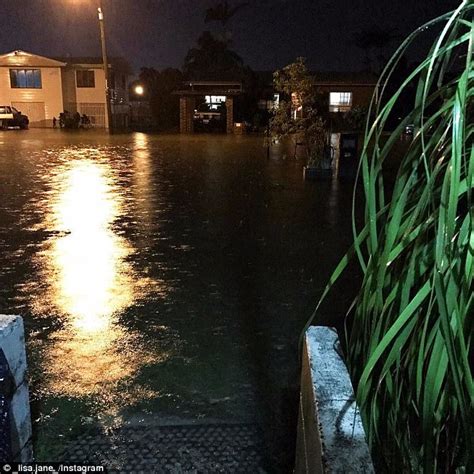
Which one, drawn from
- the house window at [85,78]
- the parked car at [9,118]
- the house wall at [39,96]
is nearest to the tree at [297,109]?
the parked car at [9,118]

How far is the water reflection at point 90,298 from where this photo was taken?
3.22 m

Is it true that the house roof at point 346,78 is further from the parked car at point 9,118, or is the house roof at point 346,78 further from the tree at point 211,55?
the parked car at point 9,118

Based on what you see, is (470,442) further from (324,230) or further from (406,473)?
(324,230)

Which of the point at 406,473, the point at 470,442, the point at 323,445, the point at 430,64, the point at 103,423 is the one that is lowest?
the point at 103,423

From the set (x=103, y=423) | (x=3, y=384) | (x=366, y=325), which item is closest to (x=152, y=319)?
(x=103, y=423)

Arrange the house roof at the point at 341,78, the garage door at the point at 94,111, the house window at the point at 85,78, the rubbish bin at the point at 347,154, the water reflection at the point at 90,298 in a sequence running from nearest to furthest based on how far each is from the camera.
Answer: the water reflection at the point at 90,298 < the rubbish bin at the point at 347,154 < the house roof at the point at 341,78 < the house window at the point at 85,78 < the garage door at the point at 94,111

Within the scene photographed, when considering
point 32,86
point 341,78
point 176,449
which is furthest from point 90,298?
point 32,86

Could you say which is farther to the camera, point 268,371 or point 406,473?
point 268,371

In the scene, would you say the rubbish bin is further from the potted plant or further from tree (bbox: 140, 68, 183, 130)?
tree (bbox: 140, 68, 183, 130)

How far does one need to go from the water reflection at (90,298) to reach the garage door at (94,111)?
3145cm

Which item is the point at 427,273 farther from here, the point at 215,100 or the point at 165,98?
→ the point at 165,98

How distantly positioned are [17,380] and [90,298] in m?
2.47

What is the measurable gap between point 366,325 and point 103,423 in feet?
5.79

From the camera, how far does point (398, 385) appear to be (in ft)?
5.03
